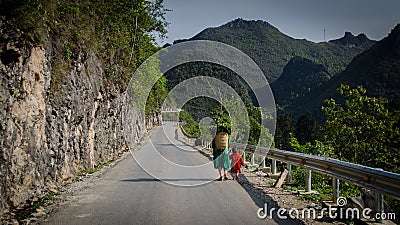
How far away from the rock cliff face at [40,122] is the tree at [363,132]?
1248 centimetres

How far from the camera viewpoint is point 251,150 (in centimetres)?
1694

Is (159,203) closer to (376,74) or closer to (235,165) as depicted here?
(235,165)

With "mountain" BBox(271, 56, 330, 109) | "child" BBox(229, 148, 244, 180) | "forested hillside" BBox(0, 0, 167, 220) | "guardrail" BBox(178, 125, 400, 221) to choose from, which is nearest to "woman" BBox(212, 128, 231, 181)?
"child" BBox(229, 148, 244, 180)

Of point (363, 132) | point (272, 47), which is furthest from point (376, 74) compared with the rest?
point (272, 47)

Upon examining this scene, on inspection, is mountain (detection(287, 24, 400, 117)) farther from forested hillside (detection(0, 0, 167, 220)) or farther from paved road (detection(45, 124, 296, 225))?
paved road (detection(45, 124, 296, 225))

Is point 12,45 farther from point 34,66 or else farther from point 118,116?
point 118,116

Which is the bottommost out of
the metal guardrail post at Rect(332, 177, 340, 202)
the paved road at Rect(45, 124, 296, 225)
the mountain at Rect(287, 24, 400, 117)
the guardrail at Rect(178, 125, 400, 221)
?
the paved road at Rect(45, 124, 296, 225)

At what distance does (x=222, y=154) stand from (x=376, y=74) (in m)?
66.5

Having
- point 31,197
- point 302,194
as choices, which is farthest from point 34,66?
point 302,194

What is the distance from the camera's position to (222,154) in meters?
11.7

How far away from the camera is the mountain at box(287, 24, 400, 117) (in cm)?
6316

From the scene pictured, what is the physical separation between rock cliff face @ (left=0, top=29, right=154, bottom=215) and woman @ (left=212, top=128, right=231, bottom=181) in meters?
4.69

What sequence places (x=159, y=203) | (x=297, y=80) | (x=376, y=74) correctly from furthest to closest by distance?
(x=297, y=80), (x=376, y=74), (x=159, y=203)

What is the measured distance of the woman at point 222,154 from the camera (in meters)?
11.5
